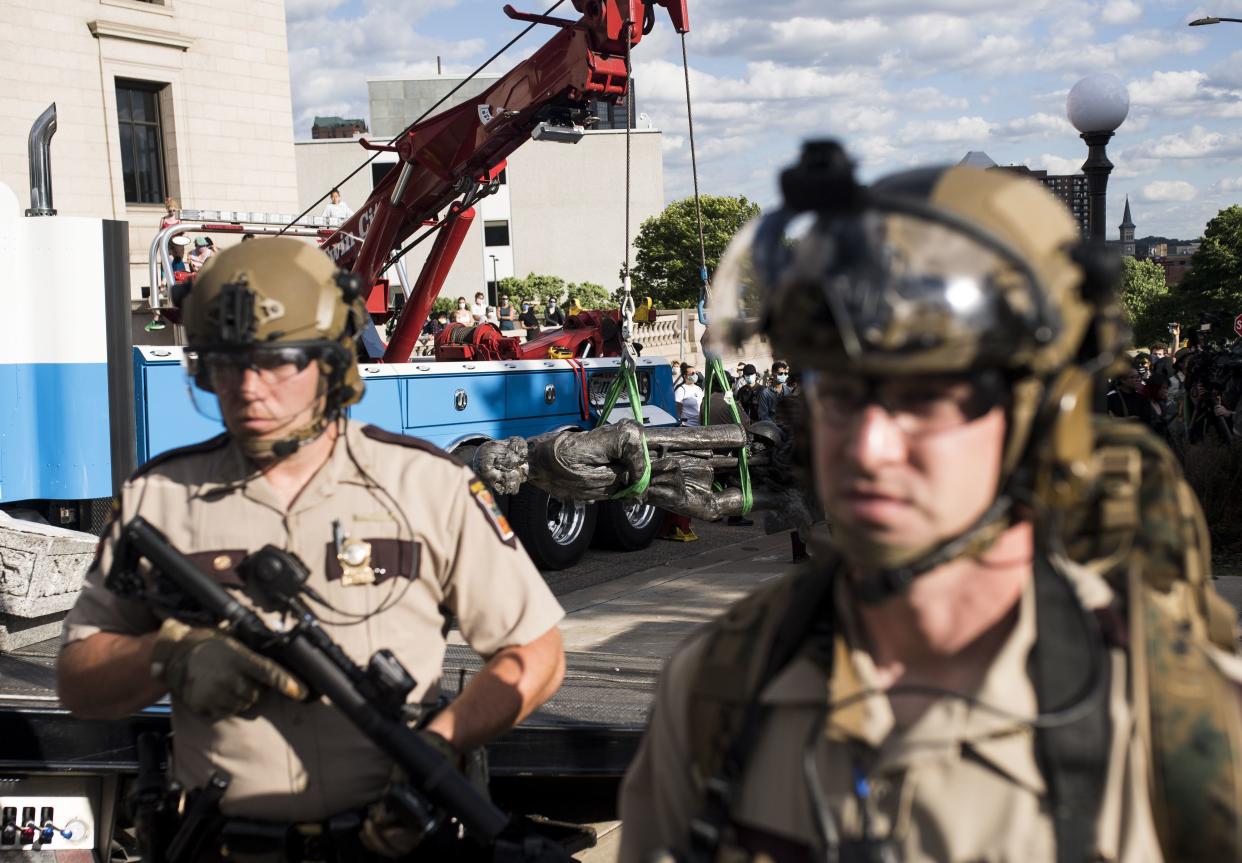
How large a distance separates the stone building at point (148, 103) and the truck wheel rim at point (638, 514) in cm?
1394

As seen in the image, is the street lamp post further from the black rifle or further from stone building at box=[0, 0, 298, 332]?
stone building at box=[0, 0, 298, 332]

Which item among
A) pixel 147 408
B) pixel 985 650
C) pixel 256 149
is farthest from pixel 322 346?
pixel 256 149

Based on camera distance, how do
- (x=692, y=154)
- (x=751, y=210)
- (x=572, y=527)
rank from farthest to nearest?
(x=751, y=210)
(x=572, y=527)
(x=692, y=154)

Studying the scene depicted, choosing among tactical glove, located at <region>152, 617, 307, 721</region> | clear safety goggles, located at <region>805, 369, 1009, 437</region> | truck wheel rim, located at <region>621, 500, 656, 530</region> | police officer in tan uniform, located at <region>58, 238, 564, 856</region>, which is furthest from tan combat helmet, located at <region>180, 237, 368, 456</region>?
truck wheel rim, located at <region>621, 500, 656, 530</region>

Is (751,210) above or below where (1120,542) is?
above

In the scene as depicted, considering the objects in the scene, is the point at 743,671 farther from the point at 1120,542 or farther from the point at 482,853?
the point at 482,853

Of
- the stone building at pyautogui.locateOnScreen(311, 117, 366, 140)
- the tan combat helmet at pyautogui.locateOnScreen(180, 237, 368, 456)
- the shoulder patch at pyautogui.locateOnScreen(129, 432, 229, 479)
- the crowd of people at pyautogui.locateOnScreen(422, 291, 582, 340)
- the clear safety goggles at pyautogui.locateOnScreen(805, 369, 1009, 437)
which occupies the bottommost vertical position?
the shoulder patch at pyautogui.locateOnScreen(129, 432, 229, 479)

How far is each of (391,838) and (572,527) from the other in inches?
307

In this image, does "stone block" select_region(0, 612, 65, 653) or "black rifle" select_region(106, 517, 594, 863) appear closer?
"black rifle" select_region(106, 517, 594, 863)

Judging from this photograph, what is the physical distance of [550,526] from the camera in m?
9.74

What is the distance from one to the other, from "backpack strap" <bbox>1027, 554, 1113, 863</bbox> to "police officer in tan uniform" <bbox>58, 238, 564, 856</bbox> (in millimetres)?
1276

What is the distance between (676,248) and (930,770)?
52.7 m

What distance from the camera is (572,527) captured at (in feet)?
32.6

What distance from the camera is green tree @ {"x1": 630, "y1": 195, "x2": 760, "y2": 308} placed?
52.6 m
